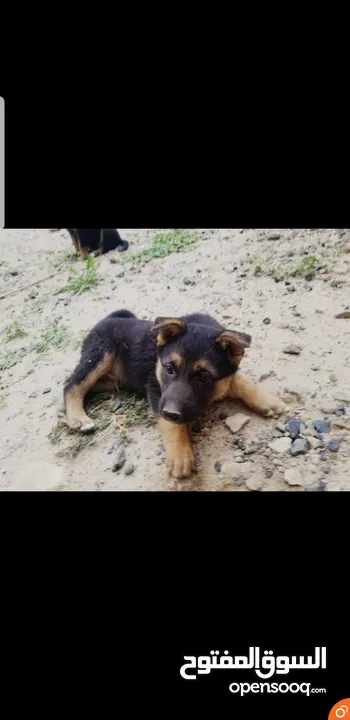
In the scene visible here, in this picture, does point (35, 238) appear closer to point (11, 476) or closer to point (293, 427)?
point (11, 476)

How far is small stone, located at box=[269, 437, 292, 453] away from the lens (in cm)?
274

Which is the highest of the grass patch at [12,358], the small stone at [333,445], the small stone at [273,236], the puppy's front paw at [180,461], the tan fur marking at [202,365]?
the small stone at [273,236]

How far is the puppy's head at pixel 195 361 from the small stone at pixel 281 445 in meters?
0.42

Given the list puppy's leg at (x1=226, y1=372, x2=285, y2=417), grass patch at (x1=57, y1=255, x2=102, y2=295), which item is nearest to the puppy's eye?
puppy's leg at (x1=226, y1=372, x2=285, y2=417)

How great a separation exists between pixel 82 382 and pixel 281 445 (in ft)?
4.77

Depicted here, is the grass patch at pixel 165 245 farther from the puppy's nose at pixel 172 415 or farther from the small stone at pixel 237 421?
the puppy's nose at pixel 172 415

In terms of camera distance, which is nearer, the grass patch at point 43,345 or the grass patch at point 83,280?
the grass patch at point 43,345

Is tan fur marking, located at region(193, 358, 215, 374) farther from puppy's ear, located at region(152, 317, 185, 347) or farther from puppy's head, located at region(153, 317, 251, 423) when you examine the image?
puppy's ear, located at region(152, 317, 185, 347)

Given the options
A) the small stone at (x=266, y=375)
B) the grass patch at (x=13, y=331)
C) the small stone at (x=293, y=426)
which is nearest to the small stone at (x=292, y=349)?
the small stone at (x=266, y=375)

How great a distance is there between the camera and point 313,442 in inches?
108

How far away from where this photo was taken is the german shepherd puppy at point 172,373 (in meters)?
2.79

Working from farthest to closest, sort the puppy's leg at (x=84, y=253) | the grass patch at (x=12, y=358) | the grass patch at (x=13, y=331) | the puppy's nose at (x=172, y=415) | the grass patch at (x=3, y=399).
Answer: the puppy's leg at (x=84, y=253) → the grass patch at (x=13, y=331) → the grass patch at (x=12, y=358) → the grass patch at (x=3, y=399) → the puppy's nose at (x=172, y=415)

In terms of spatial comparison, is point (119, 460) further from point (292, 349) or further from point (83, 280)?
point (83, 280)
